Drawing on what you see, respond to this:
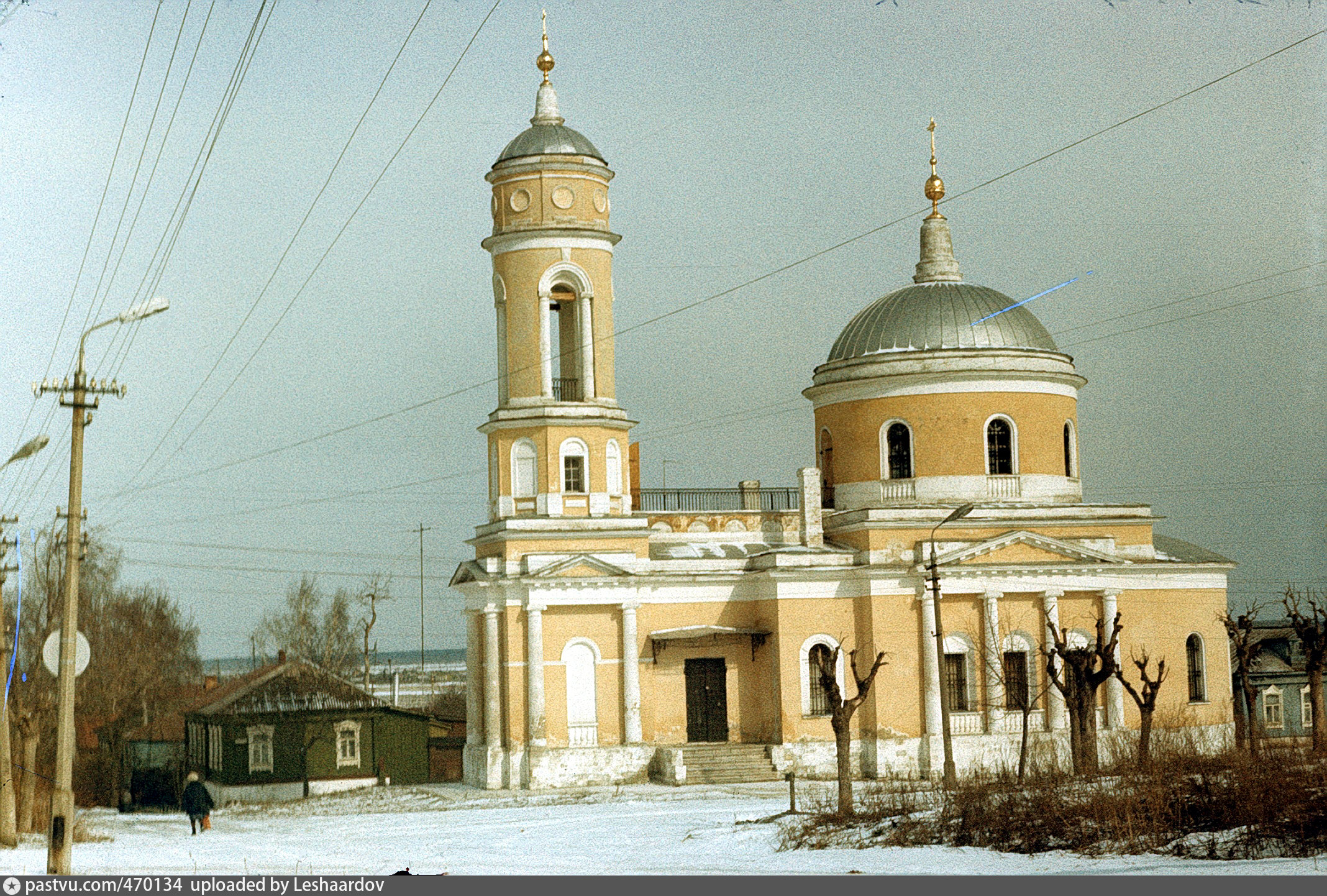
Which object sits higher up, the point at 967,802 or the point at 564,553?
the point at 564,553

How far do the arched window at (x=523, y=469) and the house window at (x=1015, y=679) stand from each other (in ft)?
38.8

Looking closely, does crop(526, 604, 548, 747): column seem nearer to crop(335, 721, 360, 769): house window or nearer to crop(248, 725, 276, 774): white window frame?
crop(335, 721, 360, 769): house window

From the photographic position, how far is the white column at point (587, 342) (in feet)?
130

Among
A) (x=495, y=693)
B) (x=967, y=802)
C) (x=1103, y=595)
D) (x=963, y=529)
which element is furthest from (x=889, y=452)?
→ (x=967, y=802)

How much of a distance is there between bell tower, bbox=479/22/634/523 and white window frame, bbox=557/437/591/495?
1.1 inches

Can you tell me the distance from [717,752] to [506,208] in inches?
533

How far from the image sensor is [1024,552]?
131ft

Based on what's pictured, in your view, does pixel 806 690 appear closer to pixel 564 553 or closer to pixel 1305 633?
pixel 564 553

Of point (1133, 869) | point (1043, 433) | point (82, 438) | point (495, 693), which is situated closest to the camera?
point (1133, 869)

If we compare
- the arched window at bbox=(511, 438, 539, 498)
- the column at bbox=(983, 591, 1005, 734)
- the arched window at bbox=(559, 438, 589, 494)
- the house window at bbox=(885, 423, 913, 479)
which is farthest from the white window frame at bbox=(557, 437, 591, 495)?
the column at bbox=(983, 591, 1005, 734)

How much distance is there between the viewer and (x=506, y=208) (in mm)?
39875

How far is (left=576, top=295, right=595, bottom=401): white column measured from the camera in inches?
1559

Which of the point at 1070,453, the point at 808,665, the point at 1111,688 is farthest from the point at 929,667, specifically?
the point at 1070,453

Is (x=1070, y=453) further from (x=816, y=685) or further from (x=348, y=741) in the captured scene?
(x=348, y=741)
